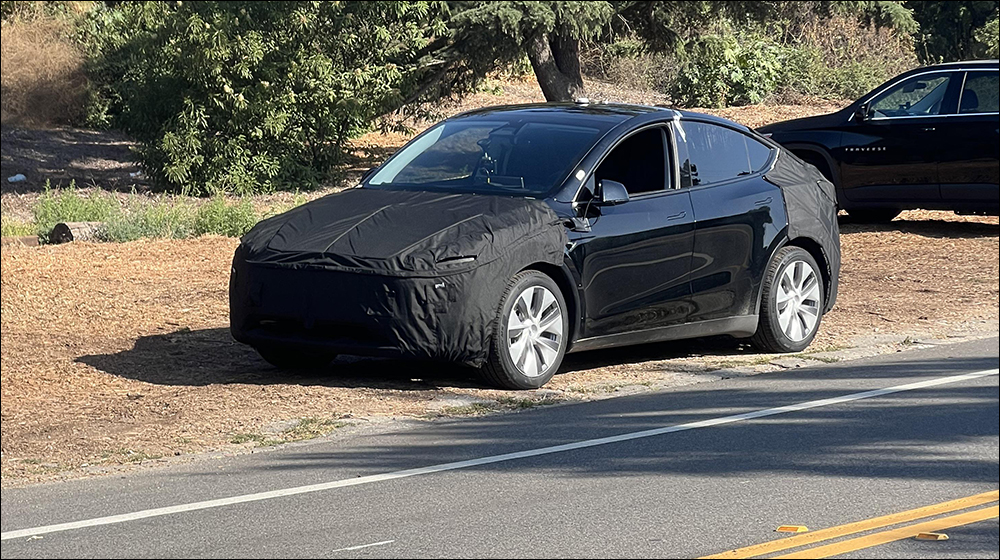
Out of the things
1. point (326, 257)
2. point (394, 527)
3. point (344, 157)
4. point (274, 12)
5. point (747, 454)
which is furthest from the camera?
point (344, 157)

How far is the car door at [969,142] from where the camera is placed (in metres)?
14.4

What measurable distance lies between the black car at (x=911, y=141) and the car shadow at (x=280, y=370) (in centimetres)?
487

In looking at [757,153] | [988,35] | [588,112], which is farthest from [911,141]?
[988,35]

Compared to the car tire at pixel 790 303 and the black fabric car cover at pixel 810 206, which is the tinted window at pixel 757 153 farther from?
the car tire at pixel 790 303

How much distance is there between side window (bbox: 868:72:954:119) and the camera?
1583cm

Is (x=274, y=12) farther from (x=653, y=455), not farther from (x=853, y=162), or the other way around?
(x=653, y=455)

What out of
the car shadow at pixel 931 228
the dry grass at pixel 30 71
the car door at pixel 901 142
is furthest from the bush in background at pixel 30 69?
the car shadow at pixel 931 228

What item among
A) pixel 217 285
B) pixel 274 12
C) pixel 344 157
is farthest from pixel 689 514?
pixel 344 157

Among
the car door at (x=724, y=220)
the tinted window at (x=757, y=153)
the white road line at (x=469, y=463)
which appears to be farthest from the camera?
the tinted window at (x=757, y=153)

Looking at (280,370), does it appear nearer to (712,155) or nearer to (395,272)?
(395,272)

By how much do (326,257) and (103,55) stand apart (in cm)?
1568

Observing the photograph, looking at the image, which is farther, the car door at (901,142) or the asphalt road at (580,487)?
the car door at (901,142)

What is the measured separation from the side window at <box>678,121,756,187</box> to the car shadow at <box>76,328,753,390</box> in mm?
1384

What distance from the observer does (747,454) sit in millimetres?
7352
